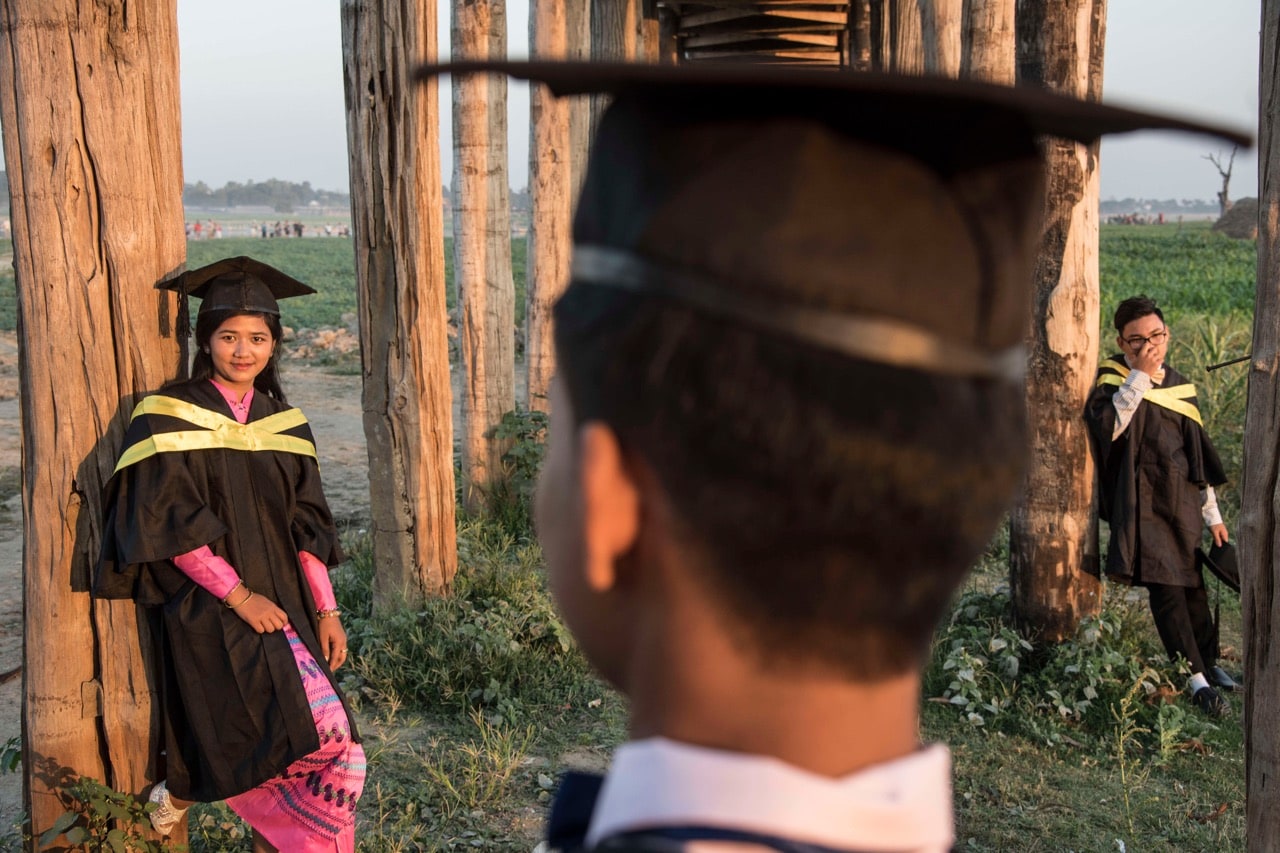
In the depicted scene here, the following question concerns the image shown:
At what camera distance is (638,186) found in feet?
2.88

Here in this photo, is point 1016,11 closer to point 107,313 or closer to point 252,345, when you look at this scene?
point 252,345

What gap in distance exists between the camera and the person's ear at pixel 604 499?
0.87 m

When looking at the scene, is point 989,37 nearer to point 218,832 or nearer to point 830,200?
point 218,832

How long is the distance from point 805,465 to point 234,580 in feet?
9.74

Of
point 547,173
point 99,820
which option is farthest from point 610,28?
point 99,820

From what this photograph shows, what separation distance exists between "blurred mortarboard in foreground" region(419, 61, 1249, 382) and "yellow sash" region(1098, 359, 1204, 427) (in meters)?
5.06

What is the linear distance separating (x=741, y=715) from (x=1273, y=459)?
7.18ft

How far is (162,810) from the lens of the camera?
3453 millimetres

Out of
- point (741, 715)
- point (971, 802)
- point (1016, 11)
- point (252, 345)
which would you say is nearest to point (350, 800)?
point (252, 345)

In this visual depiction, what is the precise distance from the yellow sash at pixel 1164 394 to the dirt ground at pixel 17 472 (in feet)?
15.1

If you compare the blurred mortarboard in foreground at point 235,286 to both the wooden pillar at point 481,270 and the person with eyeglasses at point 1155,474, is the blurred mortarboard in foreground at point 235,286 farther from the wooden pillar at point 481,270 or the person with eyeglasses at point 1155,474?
the wooden pillar at point 481,270

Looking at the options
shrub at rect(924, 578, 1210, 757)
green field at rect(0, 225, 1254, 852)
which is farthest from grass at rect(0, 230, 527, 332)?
shrub at rect(924, 578, 1210, 757)

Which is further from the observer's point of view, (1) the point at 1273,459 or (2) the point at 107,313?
(2) the point at 107,313

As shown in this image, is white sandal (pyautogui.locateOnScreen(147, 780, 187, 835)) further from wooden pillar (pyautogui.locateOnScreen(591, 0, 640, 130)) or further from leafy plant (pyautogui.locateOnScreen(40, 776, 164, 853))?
wooden pillar (pyautogui.locateOnScreen(591, 0, 640, 130))
